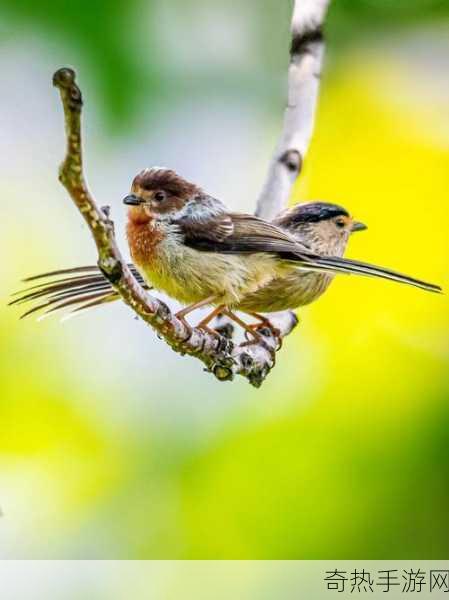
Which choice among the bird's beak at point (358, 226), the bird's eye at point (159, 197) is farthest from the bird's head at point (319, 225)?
the bird's eye at point (159, 197)

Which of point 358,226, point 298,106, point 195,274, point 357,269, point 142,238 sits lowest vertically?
point 357,269

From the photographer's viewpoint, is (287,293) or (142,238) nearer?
(142,238)

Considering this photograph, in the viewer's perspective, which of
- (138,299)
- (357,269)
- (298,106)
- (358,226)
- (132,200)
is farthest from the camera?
(358,226)

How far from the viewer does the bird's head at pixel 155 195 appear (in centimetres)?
453

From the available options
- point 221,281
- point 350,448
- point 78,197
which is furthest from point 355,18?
point 78,197

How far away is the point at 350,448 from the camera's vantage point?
4.32 m

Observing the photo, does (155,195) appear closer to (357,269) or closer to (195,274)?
(195,274)

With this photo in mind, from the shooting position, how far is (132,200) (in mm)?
4520

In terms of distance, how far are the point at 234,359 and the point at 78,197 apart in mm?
1615

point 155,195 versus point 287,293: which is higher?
point 155,195

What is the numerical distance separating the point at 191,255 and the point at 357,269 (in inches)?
31.8

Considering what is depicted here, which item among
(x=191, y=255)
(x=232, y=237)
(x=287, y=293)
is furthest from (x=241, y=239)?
(x=287, y=293)

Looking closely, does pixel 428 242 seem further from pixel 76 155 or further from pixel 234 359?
pixel 76 155

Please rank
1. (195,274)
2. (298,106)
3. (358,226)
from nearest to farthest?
(195,274), (298,106), (358,226)
